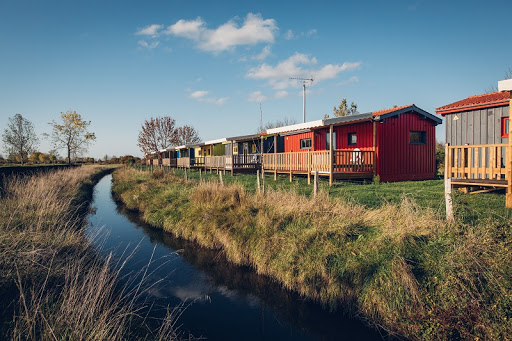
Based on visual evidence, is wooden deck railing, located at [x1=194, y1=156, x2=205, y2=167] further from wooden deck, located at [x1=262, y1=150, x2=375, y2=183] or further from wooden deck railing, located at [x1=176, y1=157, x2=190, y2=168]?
wooden deck, located at [x1=262, y1=150, x2=375, y2=183]

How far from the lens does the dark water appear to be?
16.2 ft

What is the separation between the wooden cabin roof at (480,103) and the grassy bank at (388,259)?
22.0ft

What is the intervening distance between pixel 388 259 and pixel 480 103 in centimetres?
948

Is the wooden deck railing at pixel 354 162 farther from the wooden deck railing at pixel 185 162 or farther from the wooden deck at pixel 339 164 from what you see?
the wooden deck railing at pixel 185 162

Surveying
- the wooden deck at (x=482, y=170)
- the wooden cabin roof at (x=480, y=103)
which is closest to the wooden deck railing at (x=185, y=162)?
the wooden cabin roof at (x=480, y=103)

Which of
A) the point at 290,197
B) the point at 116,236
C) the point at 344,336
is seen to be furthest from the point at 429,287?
the point at 116,236

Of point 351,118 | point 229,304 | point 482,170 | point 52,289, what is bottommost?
point 229,304

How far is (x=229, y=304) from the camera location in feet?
19.1

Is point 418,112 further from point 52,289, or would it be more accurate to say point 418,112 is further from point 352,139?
point 52,289

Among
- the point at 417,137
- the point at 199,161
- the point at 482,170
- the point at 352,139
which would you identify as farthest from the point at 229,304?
the point at 199,161

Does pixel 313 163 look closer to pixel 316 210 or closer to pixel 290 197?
pixel 290 197

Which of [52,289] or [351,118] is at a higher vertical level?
[351,118]

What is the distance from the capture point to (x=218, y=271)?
7230 millimetres

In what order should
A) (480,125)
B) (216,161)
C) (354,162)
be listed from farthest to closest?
(216,161) → (354,162) → (480,125)
